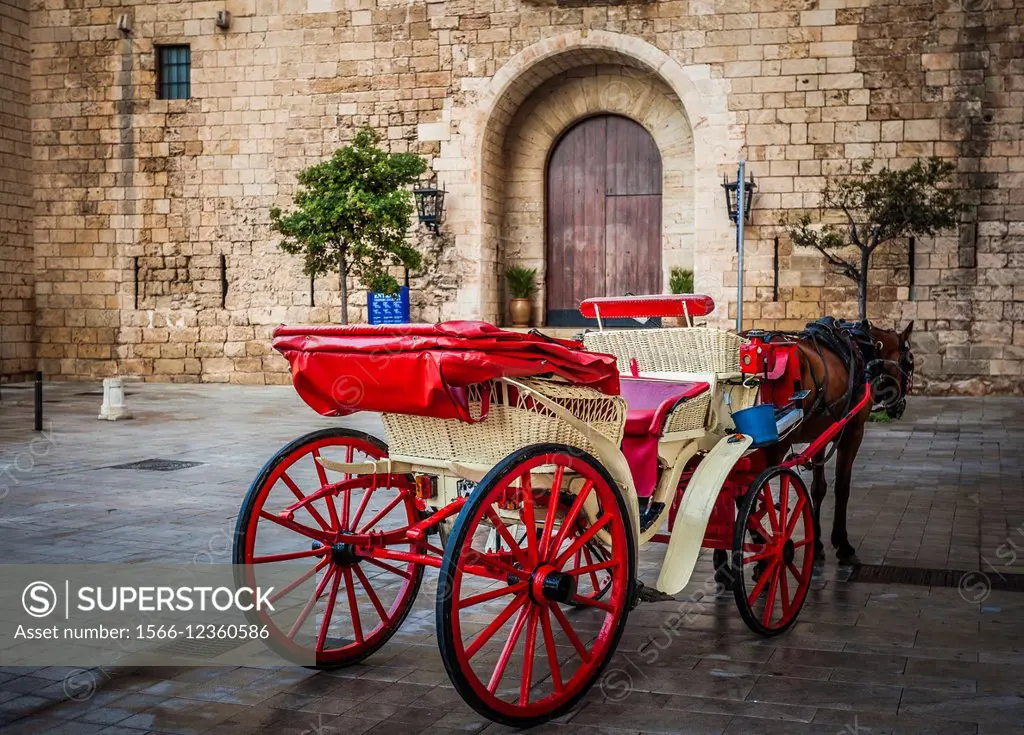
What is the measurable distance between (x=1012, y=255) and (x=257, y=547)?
13.6 m

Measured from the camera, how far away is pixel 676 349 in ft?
16.3

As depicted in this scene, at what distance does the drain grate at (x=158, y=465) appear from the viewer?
927cm

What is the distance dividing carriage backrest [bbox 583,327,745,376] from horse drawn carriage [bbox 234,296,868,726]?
0.01 m

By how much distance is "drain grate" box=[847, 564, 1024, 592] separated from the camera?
550 cm

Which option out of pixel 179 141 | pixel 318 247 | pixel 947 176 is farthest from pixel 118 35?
pixel 947 176

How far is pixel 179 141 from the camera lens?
19.1 meters

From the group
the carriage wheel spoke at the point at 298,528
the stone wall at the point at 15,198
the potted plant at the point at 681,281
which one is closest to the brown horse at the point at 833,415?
the carriage wheel spoke at the point at 298,528

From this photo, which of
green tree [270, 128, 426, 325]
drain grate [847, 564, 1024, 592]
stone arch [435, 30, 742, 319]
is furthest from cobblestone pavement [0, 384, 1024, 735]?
stone arch [435, 30, 742, 319]

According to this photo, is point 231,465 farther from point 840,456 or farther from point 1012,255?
point 1012,255

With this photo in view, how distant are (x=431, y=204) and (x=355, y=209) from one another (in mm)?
3166

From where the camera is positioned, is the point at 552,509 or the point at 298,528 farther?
the point at 298,528

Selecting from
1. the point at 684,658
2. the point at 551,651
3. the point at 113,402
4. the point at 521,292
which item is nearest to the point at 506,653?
the point at 551,651

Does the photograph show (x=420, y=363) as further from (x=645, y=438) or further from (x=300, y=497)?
(x=645, y=438)

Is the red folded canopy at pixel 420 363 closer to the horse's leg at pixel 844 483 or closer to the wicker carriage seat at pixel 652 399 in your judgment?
the wicker carriage seat at pixel 652 399
